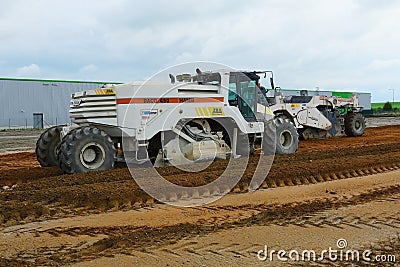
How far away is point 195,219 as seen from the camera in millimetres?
6598

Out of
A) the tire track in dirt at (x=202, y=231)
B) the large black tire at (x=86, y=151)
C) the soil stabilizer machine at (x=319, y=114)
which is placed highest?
the soil stabilizer machine at (x=319, y=114)

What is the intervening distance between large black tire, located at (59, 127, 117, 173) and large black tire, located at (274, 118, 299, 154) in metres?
4.97

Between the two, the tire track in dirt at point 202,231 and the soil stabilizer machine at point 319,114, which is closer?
the tire track in dirt at point 202,231

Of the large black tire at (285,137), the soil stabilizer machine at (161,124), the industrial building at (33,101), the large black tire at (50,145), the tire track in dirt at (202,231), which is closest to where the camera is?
the tire track in dirt at (202,231)

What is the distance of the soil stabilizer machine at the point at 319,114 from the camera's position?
17.8 metres

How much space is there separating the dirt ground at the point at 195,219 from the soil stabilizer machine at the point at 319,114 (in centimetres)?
742

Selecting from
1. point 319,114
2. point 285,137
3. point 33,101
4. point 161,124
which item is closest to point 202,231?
point 161,124

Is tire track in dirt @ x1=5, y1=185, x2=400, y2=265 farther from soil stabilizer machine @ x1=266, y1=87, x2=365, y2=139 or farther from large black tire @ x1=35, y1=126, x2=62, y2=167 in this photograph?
soil stabilizer machine @ x1=266, y1=87, x2=365, y2=139

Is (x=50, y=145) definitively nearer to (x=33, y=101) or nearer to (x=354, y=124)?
(x=354, y=124)

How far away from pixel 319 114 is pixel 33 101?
36628mm

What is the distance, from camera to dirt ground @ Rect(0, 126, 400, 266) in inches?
201

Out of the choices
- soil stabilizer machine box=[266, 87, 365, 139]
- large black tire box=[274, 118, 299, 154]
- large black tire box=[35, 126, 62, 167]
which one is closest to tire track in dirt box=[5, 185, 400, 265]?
large black tire box=[274, 118, 299, 154]

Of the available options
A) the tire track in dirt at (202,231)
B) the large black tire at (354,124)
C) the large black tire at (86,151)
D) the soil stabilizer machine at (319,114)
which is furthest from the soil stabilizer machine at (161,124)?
the large black tire at (354,124)

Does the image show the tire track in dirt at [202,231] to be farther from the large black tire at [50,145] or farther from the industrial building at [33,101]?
the industrial building at [33,101]
